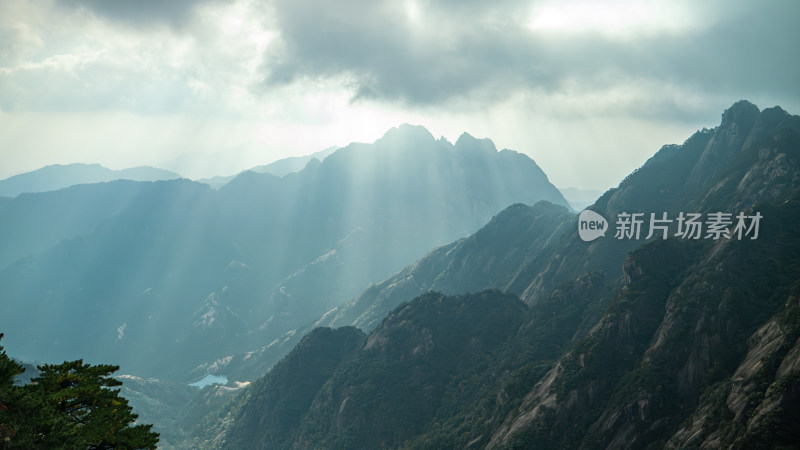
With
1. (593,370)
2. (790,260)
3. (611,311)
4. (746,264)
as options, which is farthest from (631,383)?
(790,260)

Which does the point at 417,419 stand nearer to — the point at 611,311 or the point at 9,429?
the point at 611,311

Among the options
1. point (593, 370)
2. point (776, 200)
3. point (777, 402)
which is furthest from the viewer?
point (776, 200)

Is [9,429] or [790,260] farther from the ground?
[9,429]

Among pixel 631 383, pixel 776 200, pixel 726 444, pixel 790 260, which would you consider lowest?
pixel 726 444

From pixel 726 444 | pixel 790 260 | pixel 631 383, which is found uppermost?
pixel 790 260

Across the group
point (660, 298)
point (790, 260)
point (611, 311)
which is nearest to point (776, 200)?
point (790, 260)

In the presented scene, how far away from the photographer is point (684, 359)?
420 ft

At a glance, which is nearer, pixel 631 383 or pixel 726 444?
pixel 726 444

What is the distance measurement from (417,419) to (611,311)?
280 feet

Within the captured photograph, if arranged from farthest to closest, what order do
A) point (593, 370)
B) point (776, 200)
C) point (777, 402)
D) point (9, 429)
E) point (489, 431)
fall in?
point (776, 200), point (489, 431), point (593, 370), point (777, 402), point (9, 429)

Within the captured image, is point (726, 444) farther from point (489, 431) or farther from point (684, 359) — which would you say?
point (489, 431)

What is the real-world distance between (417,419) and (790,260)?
13409 cm

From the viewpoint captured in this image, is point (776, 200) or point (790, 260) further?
point (776, 200)

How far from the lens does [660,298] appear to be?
517ft
